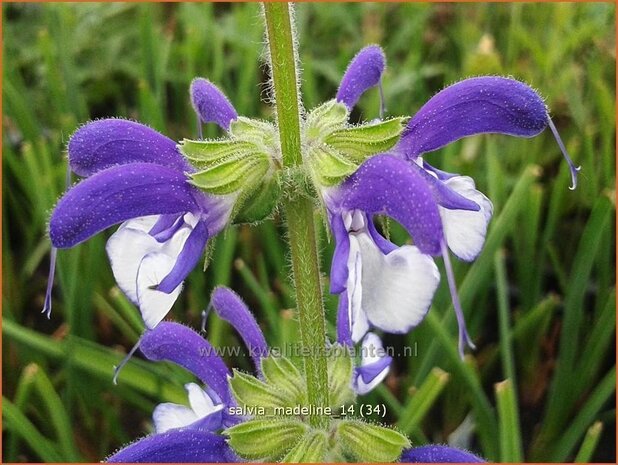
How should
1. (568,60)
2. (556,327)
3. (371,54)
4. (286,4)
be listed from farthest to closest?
1. (568,60)
2. (556,327)
3. (371,54)
4. (286,4)

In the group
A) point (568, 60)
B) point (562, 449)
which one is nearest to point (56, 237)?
point (562, 449)

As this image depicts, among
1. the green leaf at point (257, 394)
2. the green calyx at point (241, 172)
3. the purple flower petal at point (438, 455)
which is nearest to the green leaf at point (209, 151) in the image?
the green calyx at point (241, 172)

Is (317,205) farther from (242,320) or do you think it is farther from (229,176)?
(242,320)

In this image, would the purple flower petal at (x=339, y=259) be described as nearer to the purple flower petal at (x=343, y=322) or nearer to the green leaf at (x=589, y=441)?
the purple flower petal at (x=343, y=322)

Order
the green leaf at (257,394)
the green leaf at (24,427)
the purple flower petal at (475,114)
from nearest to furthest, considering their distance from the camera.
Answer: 1. the purple flower petal at (475,114)
2. the green leaf at (257,394)
3. the green leaf at (24,427)

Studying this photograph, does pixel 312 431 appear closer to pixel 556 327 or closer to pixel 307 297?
pixel 307 297

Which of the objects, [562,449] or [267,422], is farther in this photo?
[562,449]

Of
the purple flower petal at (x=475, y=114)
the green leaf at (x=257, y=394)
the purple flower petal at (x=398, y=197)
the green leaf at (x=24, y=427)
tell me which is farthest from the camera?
the green leaf at (x=24, y=427)
